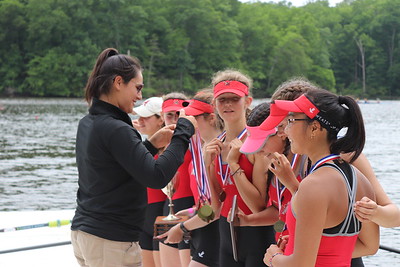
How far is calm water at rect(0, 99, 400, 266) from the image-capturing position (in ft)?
47.8

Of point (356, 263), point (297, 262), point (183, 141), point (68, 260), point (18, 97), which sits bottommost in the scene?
point (18, 97)

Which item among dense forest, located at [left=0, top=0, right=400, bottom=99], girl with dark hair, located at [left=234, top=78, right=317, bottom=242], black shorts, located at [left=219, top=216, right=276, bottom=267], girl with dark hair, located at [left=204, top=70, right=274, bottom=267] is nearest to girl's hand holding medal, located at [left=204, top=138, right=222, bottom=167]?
girl with dark hair, located at [left=204, top=70, right=274, bottom=267]

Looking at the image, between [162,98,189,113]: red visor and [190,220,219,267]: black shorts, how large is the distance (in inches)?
39.0

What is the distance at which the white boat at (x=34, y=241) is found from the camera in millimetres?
6008

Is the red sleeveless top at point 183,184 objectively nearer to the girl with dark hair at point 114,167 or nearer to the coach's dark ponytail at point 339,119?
the girl with dark hair at point 114,167

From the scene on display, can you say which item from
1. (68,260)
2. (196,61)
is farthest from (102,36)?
(68,260)

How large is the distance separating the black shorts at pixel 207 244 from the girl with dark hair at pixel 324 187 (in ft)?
5.16

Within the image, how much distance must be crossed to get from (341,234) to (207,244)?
6.36 ft

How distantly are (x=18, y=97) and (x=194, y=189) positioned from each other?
81220mm

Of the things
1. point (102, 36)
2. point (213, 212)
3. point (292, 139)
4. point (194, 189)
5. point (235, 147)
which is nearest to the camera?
point (292, 139)

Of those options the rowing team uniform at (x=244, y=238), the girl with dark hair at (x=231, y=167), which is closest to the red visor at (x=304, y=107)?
the girl with dark hair at (x=231, y=167)

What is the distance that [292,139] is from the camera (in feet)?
8.52

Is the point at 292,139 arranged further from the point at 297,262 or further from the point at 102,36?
the point at 102,36

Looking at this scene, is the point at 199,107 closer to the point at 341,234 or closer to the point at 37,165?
the point at 341,234
